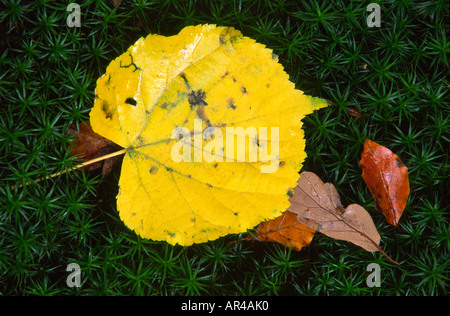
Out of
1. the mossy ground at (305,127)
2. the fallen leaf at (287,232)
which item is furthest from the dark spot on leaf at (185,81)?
the fallen leaf at (287,232)

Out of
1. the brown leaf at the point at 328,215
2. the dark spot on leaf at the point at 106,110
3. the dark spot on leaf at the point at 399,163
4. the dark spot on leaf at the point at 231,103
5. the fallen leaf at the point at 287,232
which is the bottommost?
the fallen leaf at the point at 287,232

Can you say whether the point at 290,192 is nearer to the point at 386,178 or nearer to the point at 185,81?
the point at 386,178

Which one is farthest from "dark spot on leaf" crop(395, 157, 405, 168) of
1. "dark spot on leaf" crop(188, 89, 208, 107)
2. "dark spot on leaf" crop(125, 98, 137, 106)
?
"dark spot on leaf" crop(125, 98, 137, 106)

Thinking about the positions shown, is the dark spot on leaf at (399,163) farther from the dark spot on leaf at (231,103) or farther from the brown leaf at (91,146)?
the brown leaf at (91,146)

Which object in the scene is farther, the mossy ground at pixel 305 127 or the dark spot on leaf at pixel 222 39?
the mossy ground at pixel 305 127

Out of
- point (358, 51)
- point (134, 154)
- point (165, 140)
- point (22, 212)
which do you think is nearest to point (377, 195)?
point (358, 51)
